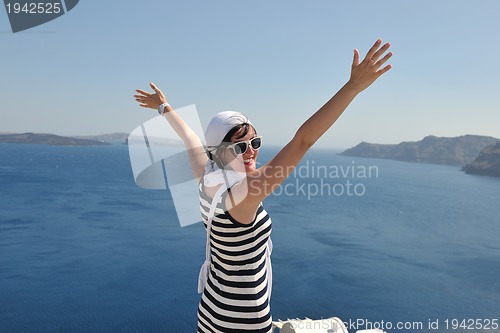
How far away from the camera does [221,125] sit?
1544 millimetres

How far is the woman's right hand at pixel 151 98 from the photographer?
2395 mm

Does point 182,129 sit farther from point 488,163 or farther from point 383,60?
point 488,163

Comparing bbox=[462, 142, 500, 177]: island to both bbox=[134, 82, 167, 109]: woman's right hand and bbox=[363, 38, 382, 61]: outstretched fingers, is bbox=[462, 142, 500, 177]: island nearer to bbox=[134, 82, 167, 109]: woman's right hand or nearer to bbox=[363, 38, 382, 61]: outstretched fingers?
bbox=[134, 82, 167, 109]: woman's right hand

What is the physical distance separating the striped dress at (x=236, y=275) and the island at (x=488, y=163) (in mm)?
131665

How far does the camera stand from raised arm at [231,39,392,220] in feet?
3.81

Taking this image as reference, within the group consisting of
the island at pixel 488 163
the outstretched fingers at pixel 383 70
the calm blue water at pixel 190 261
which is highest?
the outstretched fingers at pixel 383 70

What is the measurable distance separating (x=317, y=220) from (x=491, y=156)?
9644 centimetres

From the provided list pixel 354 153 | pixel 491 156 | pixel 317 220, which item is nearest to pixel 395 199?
pixel 317 220

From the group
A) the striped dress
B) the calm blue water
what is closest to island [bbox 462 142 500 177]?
the calm blue water

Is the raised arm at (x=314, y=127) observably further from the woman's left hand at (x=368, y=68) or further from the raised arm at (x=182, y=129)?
the raised arm at (x=182, y=129)

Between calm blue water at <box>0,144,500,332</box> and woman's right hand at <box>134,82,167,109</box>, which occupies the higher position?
woman's right hand at <box>134,82,167,109</box>

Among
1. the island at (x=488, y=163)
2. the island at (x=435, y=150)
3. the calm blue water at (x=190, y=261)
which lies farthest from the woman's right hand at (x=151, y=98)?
the island at (x=435, y=150)

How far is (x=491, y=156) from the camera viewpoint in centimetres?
11450

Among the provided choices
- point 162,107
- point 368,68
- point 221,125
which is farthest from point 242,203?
point 162,107
